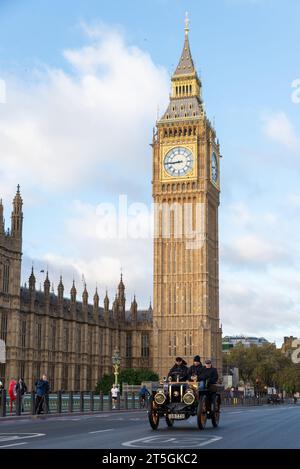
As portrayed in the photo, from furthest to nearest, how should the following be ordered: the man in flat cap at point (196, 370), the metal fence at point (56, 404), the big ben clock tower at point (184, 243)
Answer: the big ben clock tower at point (184, 243) → the metal fence at point (56, 404) → the man in flat cap at point (196, 370)

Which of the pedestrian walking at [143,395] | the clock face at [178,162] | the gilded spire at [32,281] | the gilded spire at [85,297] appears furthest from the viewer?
the clock face at [178,162]

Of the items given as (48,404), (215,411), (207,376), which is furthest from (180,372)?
(48,404)

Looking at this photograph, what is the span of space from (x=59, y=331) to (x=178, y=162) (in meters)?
29.4

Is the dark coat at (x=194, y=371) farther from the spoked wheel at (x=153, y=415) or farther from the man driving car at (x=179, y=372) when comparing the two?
the spoked wheel at (x=153, y=415)

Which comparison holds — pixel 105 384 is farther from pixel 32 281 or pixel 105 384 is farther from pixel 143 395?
pixel 143 395

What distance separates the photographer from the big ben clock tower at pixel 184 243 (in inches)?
3595

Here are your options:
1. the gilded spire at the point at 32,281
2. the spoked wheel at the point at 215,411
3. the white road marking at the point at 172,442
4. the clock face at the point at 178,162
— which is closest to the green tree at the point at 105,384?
the gilded spire at the point at 32,281

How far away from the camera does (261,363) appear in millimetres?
119562

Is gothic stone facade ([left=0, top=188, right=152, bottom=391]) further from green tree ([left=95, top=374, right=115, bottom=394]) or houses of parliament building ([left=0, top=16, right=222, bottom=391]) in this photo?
green tree ([left=95, top=374, right=115, bottom=394])

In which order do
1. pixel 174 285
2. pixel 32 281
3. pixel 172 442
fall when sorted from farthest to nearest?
pixel 174 285 → pixel 32 281 → pixel 172 442

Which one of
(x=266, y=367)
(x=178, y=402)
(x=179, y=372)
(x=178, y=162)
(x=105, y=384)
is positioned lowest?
(x=105, y=384)

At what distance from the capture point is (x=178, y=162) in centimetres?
9506
